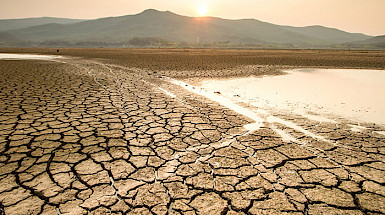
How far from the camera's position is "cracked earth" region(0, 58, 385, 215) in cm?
184

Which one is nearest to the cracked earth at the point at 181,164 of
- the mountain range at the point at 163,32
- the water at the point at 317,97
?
the water at the point at 317,97

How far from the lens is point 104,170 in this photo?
2.31m

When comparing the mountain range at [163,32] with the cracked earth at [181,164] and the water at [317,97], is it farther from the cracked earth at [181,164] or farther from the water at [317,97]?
the cracked earth at [181,164]

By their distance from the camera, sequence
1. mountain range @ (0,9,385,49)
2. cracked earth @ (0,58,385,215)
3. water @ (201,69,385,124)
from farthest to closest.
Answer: mountain range @ (0,9,385,49)
water @ (201,69,385,124)
cracked earth @ (0,58,385,215)

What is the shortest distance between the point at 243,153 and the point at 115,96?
13.2 ft

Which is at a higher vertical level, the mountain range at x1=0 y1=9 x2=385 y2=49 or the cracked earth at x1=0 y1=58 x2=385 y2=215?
the mountain range at x1=0 y1=9 x2=385 y2=49

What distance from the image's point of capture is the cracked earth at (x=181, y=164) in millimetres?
1842

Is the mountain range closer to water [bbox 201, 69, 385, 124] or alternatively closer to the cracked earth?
water [bbox 201, 69, 385, 124]

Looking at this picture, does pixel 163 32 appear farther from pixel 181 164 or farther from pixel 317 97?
pixel 181 164

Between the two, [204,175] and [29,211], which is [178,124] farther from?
[29,211]

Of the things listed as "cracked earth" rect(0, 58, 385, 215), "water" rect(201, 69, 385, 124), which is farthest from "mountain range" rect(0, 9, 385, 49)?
"cracked earth" rect(0, 58, 385, 215)

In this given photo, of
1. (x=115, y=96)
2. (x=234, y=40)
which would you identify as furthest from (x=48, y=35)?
(x=115, y=96)

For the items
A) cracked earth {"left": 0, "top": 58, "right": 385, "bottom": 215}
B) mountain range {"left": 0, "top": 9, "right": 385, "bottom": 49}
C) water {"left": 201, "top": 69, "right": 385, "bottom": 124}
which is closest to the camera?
cracked earth {"left": 0, "top": 58, "right": 385, "bottom": 215}

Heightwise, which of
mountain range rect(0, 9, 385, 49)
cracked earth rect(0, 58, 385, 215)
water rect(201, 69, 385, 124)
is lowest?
cracked earth rect(0, 58, 385, 215)
